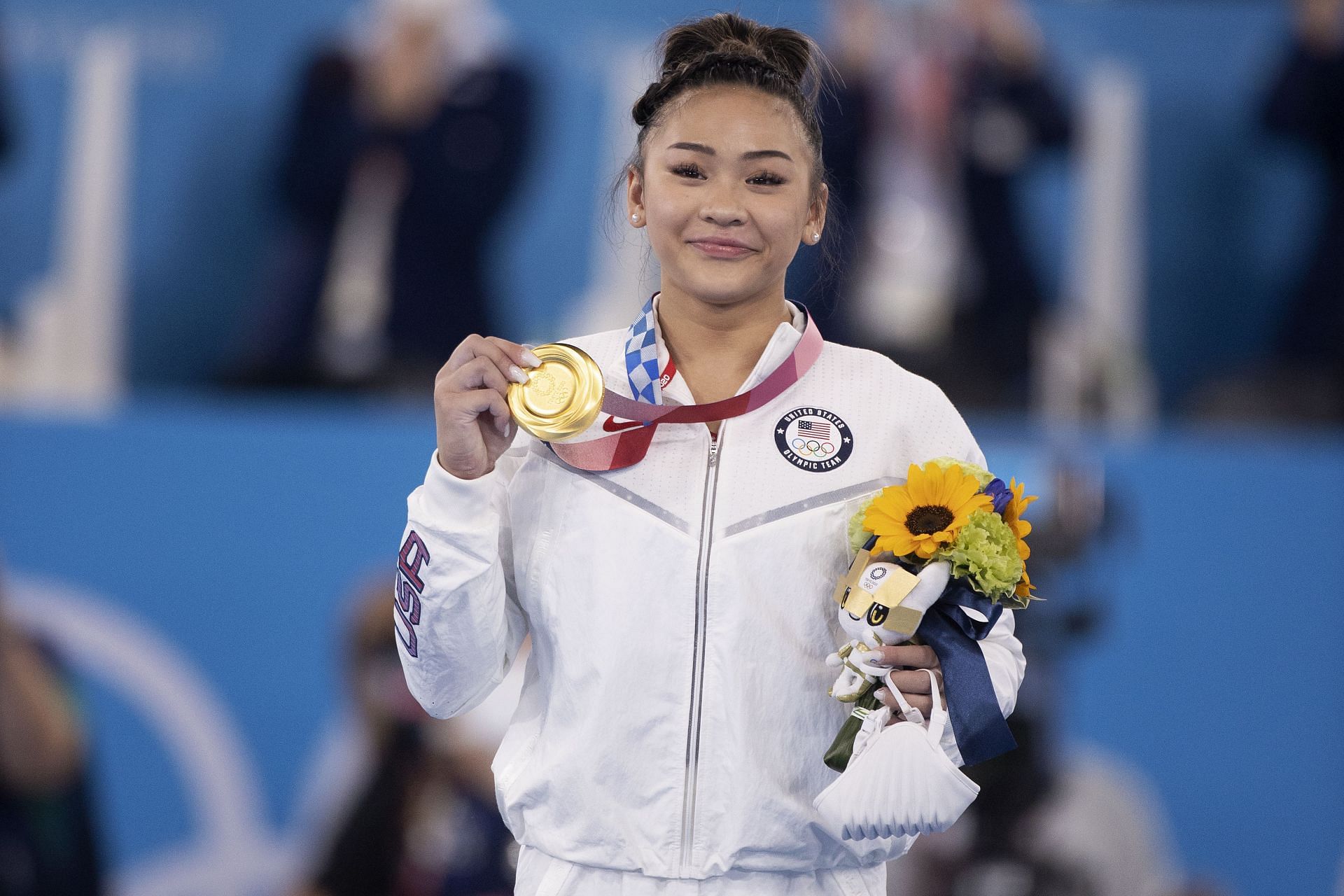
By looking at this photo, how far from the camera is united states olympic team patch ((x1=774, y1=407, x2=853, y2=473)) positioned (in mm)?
2021

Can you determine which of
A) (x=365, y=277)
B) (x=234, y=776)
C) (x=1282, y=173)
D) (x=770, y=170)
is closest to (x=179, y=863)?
(x=234, y=776)

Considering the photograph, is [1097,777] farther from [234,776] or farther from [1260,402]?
[234,776]

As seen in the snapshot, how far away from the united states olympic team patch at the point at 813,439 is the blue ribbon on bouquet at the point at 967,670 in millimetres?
252

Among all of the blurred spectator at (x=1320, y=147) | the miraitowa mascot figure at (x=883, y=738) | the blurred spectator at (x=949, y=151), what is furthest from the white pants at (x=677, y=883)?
the blurred spectator at (x=1320, y=147)

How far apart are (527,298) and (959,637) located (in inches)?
155

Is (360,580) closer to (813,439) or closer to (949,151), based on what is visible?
(949,151)

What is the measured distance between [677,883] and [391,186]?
12.6 ft

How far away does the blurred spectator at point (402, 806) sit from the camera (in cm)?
440

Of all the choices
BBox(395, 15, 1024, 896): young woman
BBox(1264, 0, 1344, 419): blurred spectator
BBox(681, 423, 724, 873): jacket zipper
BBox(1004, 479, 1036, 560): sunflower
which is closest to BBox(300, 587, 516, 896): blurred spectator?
BBox(395, 15, 1024, 896): young woman

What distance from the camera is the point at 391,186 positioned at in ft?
17.4

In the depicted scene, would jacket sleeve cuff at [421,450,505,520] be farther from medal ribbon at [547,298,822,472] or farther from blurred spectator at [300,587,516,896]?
blurred spectator at [300,587,516,896]

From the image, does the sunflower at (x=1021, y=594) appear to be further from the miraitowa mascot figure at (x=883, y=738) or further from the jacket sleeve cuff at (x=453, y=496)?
the jacket sleeve cuff at (x=453, y=496)

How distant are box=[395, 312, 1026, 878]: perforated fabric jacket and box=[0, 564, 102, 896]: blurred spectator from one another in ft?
9.76

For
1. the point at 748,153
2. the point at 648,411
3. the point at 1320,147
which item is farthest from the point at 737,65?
the point at 1320,147
